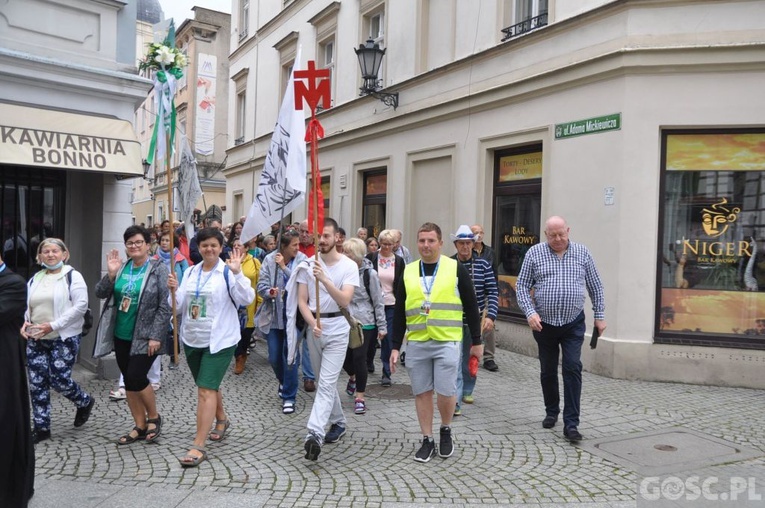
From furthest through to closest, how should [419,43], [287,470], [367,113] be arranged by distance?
[367,113] → [419,43] → [287,470]

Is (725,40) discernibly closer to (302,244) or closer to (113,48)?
(302,244)

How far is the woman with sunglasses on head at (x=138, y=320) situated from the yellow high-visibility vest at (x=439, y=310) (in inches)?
79.6

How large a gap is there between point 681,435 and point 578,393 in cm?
104

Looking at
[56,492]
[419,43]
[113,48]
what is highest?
[419,43]

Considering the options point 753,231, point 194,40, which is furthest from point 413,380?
point 194,40

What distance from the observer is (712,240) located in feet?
26.7

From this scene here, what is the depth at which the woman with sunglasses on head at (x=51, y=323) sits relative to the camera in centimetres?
541

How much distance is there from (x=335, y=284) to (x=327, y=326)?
1.16ft

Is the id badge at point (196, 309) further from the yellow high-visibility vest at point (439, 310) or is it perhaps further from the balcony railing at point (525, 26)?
the balcony railing at point (525, 26)

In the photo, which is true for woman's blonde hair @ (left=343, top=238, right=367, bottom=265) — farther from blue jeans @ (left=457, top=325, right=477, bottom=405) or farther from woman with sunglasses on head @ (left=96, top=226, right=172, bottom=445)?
woman with sunglasses on head @ (left=96, top=226, right=172, bottom=445)

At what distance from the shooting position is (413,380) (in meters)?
5.14

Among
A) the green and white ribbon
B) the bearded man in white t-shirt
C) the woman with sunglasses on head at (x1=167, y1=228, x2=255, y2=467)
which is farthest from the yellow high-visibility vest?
the green and white ribbon

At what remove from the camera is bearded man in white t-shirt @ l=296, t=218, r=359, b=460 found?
5008 mm

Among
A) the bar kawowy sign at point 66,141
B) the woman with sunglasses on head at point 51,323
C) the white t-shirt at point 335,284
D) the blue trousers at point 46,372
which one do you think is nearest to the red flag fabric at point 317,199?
the white t-shirt at point 335,284
